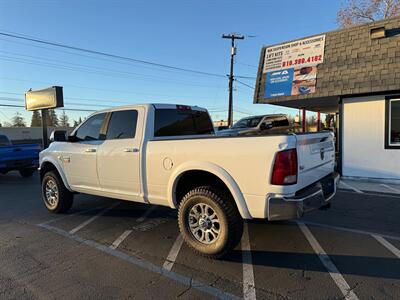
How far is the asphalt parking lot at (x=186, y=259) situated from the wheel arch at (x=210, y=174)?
2.27 feet

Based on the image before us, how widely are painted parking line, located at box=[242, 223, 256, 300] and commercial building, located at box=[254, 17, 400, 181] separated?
274 inches

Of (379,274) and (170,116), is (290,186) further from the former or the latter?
(170,116)

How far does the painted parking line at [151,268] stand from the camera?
137 inches

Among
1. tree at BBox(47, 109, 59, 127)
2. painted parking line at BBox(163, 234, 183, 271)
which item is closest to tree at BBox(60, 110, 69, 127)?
tree at BBox(47, 109, 59, 127)

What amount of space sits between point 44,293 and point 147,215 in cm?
307

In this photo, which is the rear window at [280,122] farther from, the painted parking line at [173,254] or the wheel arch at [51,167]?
the painted parking line at [173,254]

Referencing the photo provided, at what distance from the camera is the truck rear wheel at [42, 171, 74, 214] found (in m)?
6.60

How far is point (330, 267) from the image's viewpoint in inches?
157

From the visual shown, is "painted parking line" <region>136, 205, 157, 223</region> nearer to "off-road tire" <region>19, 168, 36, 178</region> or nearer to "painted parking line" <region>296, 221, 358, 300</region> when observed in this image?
"painted parking line" <region>296, 221, 358, 300</region>

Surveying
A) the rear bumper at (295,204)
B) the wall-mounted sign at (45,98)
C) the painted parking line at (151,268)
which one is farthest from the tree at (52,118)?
the rear bumper at (295,204)

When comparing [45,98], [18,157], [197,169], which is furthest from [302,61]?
[45,98]

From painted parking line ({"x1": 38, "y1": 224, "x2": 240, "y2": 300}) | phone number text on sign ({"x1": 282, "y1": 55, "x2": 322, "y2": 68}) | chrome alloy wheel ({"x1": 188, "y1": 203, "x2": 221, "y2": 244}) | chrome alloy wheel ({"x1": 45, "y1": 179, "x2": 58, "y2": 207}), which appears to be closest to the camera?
painted parking line ({"x1": 38, "y1": 224, "x2": 240, "y2": 300})

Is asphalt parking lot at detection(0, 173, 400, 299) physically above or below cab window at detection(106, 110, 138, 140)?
below

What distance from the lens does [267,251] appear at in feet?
15.0
